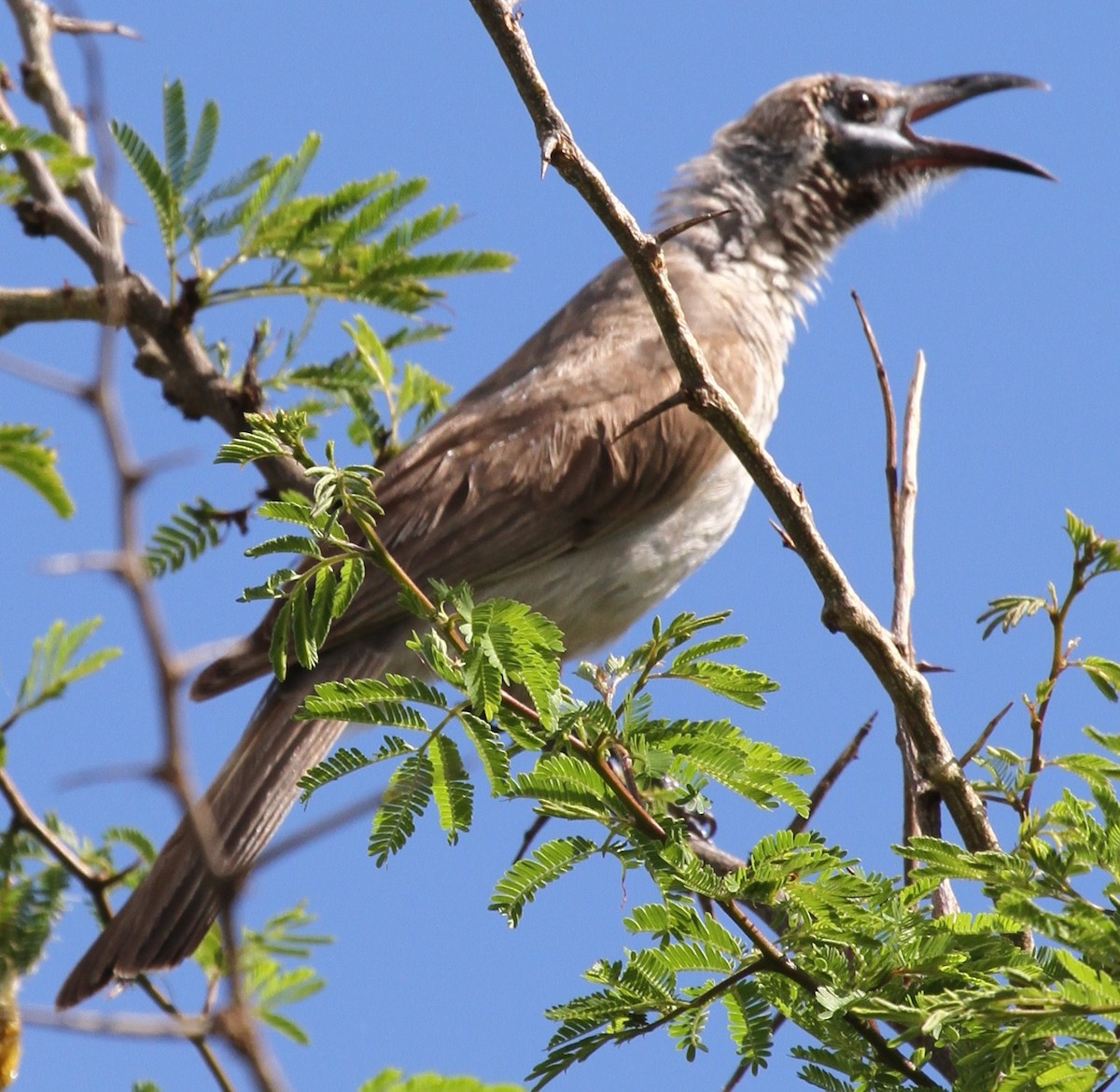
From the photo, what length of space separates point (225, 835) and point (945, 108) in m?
4.68

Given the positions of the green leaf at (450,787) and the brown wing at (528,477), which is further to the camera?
the brown wing at (528,477)

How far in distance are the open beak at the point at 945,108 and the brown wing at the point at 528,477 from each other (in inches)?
74.3

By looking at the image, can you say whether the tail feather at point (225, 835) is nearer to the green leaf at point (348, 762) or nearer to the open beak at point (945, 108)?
the green leaf at point (348, 762)

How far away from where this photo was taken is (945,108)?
7.16 metres

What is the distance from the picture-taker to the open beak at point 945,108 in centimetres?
677

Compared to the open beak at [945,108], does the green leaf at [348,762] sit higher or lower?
lower

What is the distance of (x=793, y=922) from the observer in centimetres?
263

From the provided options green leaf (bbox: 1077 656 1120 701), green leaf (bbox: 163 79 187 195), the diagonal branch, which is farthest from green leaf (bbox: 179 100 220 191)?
green leaf (bbox: 1077 656 1120 701)

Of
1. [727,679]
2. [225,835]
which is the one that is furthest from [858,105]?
[727,679]

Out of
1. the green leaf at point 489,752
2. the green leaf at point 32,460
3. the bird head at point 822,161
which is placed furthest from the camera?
the bird head at point 822,161

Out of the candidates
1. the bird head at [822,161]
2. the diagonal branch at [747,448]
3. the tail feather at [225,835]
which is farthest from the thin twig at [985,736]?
Result: the bird head at [822,161]

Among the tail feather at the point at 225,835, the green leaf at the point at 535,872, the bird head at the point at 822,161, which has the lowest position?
the green leaf at the point at 535,872

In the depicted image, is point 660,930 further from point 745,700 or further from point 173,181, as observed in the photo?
point 173,181

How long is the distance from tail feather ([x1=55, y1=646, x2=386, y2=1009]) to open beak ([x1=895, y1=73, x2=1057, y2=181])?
361 cm
